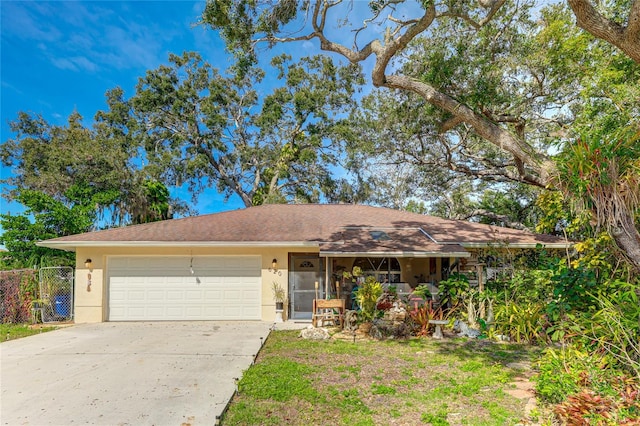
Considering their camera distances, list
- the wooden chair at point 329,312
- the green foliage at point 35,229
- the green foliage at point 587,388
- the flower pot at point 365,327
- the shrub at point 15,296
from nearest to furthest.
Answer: the green foliage at point 587,388 → the flower pot at point 365,327 → the wooden chair at point 329,312 → the shrub at point 15,296 → the green foliage at point 35,229

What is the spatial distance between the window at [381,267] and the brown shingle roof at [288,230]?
1179mm

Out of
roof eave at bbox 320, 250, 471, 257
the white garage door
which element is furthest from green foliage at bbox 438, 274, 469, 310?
the white garage door

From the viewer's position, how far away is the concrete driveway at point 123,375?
4.42 metres

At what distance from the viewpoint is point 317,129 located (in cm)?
2323

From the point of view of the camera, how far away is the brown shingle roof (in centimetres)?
1097

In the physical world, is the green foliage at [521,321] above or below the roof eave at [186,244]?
below

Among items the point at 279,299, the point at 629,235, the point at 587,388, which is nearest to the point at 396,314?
the point at 279,299

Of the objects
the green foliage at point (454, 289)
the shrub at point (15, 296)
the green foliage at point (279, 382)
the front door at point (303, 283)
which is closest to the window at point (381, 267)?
the front door at point (303, 283)

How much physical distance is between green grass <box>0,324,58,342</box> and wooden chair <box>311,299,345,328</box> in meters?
7.58

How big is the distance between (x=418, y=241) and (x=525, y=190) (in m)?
12.0

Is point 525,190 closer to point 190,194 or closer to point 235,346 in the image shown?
point 235,346

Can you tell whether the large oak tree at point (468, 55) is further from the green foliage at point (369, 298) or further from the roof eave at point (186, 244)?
the roof eave at point (186, 244)

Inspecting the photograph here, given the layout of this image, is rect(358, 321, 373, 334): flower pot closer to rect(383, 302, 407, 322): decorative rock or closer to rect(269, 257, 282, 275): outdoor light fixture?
rect(383, 302, 407, 322): decorative rock

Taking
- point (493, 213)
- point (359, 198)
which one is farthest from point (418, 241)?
point (359, 198)
